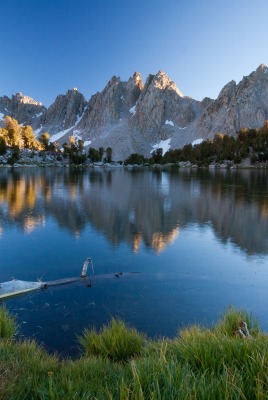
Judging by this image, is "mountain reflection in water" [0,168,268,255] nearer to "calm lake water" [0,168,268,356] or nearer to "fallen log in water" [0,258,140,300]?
"calm lake water" [0,168,268,356]

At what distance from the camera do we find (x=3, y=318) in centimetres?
805

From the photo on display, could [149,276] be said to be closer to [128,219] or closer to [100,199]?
[128,219]

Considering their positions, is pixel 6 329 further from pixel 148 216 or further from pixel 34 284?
pixel 148 216

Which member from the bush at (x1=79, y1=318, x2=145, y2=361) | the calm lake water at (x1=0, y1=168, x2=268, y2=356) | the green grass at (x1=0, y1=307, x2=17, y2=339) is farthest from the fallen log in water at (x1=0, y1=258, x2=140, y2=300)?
the bush at (x1=79, y1=318, x2=145, y2=361)

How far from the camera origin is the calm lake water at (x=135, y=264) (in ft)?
33.1

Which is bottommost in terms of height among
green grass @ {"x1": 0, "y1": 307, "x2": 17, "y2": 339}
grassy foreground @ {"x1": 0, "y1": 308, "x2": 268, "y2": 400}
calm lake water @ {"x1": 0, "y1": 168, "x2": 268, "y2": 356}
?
calm lake water @ {"x1": 0, "y1": 168, "x2": 268, "y2": 356}

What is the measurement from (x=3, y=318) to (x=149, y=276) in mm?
7272

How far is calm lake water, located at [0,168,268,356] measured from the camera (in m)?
10.1

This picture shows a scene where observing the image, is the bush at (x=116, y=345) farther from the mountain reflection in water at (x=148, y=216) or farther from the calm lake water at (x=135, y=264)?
the mountain reflection in water at (x=148, y=216)

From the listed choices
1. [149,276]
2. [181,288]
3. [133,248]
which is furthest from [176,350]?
[133,248]

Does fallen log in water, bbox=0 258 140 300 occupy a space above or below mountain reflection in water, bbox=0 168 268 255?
below

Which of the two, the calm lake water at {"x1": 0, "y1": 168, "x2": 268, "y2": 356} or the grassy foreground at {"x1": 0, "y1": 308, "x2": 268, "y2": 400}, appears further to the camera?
the calm lake water at {"x1": 0, "y1": 168, "x2": 268, "y2": 356}

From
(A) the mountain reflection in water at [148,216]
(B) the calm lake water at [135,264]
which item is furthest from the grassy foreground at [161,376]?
(A) the mountain reflection in water at [148,216]

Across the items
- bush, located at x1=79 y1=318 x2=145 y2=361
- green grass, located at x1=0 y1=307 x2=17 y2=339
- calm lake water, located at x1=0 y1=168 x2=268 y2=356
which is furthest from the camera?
calm lake water, located at x1=0 y1=168 x2=268 y2=356
